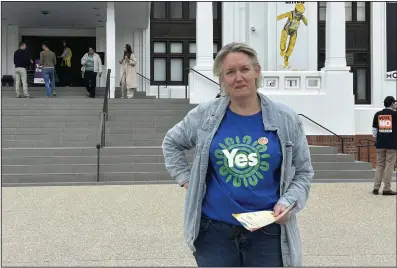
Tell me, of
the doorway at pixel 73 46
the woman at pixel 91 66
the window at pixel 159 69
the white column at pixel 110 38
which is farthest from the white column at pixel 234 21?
the woman at pixel 91 66

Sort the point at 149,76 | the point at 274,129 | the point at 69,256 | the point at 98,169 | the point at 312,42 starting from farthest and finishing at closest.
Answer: the point at 149,76, the point at 312,42, the point at 98,169, the point at 69,256, the point at 274,129

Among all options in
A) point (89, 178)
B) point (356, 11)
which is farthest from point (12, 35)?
point (356, 11)

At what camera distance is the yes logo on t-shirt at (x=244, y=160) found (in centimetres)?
240

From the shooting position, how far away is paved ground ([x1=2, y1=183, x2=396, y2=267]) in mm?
5070

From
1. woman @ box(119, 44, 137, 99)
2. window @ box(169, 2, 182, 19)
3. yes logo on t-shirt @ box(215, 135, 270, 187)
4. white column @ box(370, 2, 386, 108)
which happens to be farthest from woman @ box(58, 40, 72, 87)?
yes logo on t-shirt @ box(215, 135, 270, 187)

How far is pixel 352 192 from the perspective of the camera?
996 centimetres

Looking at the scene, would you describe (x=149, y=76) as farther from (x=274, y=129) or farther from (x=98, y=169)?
(x=274, y=129)

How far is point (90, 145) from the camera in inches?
550

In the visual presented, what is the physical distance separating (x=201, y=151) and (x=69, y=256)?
10.4ft

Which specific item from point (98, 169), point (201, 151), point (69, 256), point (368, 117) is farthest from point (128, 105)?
point (201, 151)

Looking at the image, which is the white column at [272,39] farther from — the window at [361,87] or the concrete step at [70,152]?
the concrete step at [70,152]

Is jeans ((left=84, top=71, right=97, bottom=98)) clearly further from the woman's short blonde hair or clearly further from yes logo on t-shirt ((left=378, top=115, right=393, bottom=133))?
the woman's short blonde hair

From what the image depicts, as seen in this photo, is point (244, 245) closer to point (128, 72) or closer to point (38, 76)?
point (128, 72)

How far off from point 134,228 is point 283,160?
433 centimetres
